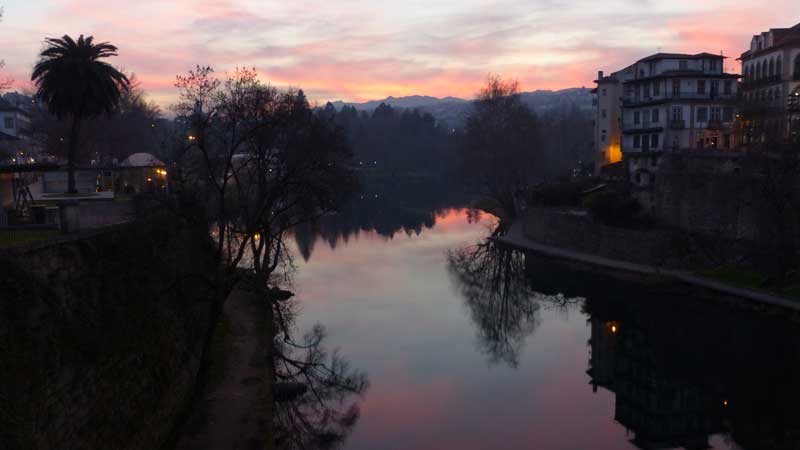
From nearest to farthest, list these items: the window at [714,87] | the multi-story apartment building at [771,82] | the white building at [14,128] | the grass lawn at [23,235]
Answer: the grass lawn at [23,235]
the multi-story apartment building at [771,82]
the window at [714,87]
the white building at [14,128]

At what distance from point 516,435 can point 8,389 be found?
1622 centimetres

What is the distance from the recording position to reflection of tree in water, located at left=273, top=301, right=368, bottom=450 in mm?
22469

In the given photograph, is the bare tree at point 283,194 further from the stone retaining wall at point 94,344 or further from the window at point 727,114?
the window at point 727,114

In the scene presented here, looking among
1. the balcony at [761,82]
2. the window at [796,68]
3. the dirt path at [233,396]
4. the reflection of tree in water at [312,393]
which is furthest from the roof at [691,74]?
the dirt path at [233,396]

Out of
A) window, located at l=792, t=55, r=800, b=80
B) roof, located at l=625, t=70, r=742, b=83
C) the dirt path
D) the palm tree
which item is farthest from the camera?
roof, located at l=625, t=70, r=742, b=83

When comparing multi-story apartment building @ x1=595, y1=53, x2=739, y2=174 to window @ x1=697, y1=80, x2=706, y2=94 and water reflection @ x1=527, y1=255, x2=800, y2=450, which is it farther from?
water reflection @ x1=527, y1=255, x2=800, y2=450

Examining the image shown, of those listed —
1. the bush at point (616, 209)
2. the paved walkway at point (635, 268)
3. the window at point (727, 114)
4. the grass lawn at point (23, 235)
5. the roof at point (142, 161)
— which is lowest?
the paved walkway at point (635, 268)

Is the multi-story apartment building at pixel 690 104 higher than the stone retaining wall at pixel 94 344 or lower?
higher

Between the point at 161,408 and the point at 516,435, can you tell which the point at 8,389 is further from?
the point at 516,435

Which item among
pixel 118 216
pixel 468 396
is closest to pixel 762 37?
pixel 468 396

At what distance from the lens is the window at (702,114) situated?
56.7m

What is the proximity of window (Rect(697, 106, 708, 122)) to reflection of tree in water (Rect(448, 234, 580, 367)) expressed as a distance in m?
19.6

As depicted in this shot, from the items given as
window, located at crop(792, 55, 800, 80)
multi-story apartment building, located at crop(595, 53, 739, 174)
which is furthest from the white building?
window, located at crop(792, 55, 800, 80)

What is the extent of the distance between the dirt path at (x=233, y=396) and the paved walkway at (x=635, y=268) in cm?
2577
